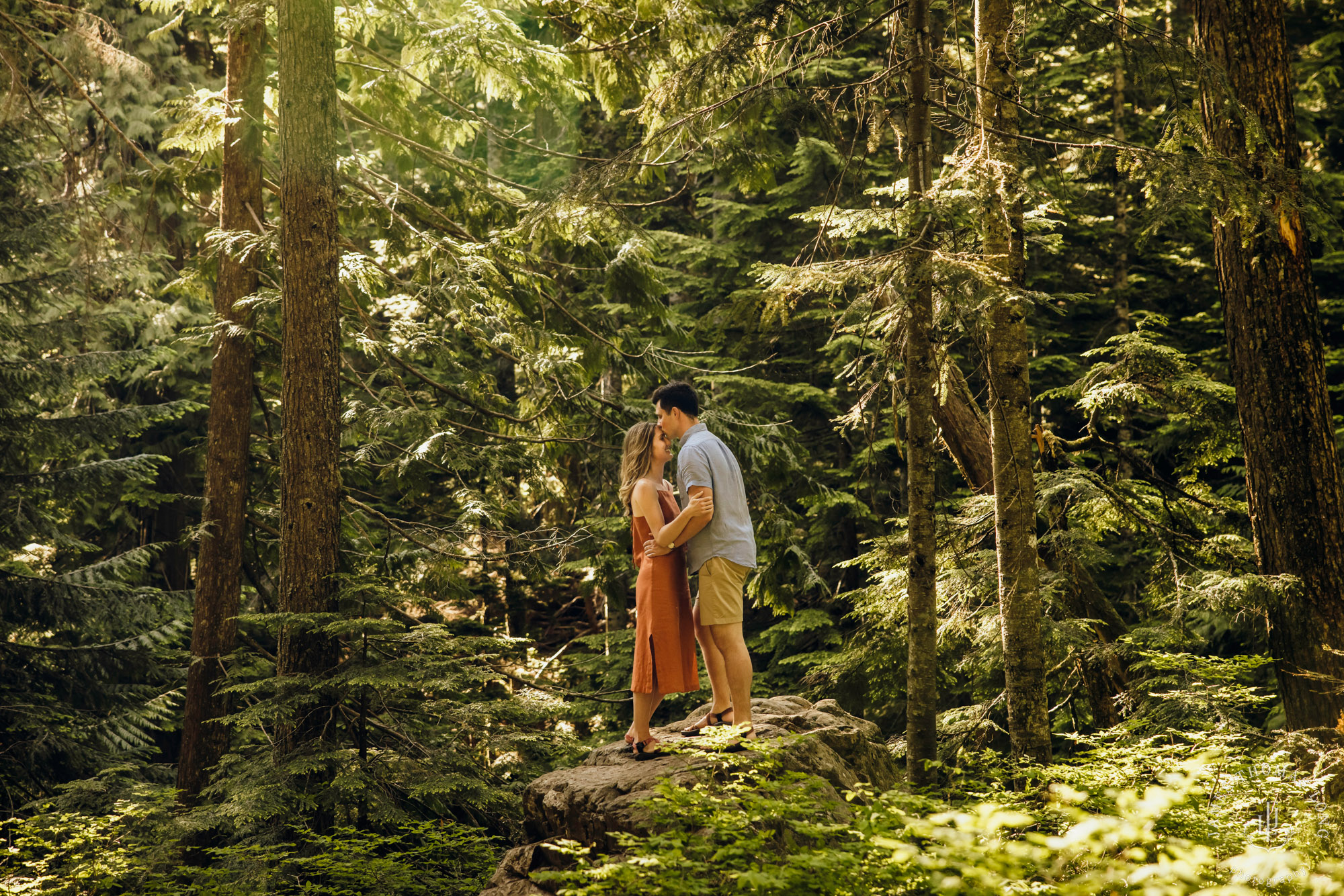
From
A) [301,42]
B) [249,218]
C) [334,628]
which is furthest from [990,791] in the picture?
[249,218]

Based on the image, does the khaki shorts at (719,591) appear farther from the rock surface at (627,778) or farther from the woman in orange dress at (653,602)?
the rock surface at (627,778)

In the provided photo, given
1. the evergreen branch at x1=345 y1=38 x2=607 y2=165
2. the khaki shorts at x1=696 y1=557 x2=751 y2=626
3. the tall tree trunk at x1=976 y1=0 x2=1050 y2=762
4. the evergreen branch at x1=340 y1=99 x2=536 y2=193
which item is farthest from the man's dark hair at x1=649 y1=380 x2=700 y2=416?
the evergreen branch at x1=340 y1=99 x2=536 y2=193

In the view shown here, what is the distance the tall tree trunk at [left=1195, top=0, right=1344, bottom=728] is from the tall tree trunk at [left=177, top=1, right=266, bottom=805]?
8.22 metres

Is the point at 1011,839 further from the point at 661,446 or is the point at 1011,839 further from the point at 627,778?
the point at 661,446

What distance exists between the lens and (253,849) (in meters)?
5.53

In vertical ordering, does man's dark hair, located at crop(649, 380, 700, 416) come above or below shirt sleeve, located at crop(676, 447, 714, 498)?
above

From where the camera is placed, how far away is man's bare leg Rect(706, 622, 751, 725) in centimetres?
511

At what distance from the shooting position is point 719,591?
5.13m

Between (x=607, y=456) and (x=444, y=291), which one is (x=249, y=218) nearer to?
(x=444, y=291)

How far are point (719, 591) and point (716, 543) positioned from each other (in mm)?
281

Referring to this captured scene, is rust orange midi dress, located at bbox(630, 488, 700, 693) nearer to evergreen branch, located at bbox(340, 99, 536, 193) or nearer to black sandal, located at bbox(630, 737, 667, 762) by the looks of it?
black sandal, located at bbox(630, 737, 667, 762)

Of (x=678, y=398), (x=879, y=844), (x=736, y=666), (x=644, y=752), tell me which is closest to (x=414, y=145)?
(x=678, y=398)

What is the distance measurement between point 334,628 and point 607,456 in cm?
408

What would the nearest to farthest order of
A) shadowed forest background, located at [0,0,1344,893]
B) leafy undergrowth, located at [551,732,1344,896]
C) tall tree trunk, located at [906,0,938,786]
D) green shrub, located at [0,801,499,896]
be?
leafy undergrowth, located at [551,732,1344,896]
green shrub, located at [0,801,499,896]
shadowed forest background, located at [0,0,1344,893]
tall tree trunk, located at [906,0,938,786]
